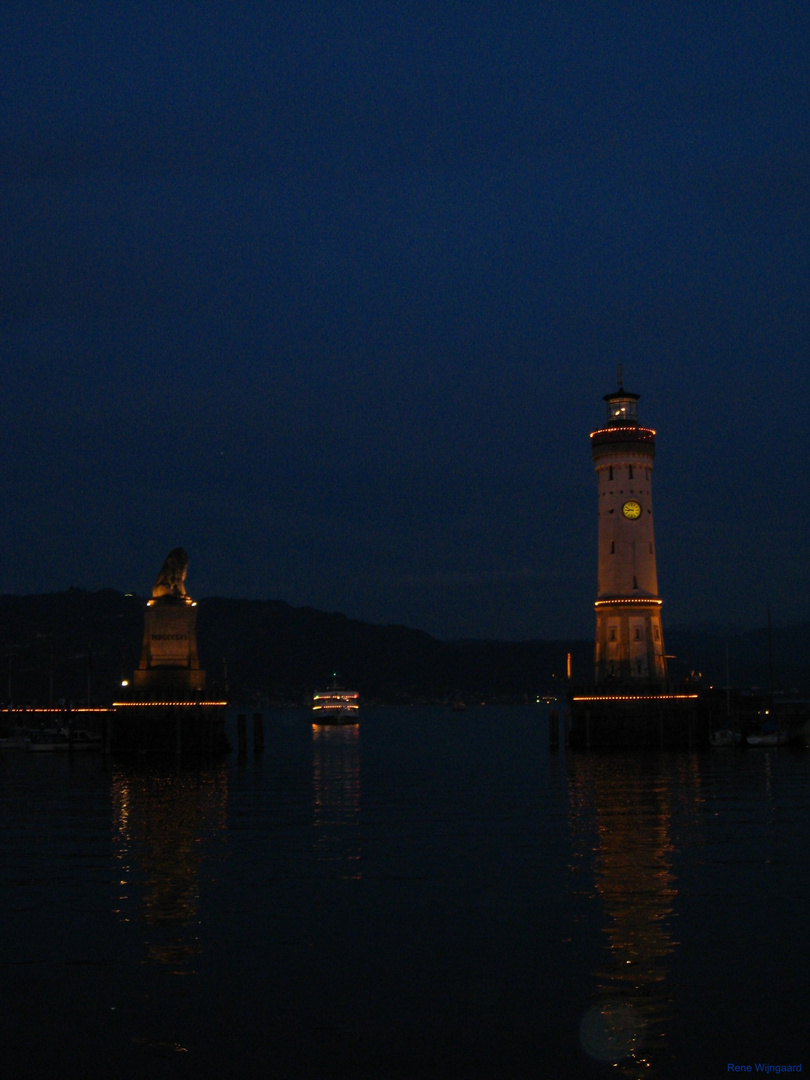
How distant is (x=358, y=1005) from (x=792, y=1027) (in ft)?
23.8

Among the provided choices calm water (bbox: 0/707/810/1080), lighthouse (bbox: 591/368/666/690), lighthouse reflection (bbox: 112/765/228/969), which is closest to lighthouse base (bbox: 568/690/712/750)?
lighthouse (bbox: 591/368/666/690)

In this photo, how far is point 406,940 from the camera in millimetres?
27906

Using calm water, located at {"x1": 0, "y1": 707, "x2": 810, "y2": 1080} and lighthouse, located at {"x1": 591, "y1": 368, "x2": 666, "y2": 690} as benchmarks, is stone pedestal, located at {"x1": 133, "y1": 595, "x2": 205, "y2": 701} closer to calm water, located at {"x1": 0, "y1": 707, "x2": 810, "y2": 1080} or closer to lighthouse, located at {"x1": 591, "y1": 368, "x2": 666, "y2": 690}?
lighthouse, located at {"x1": 591, "y1": 368, "x2": 666, "y2": 690}

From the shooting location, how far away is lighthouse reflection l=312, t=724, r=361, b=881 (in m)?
39.0

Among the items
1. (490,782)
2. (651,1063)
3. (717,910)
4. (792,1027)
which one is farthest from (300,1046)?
(490,782)

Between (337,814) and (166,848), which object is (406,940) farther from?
(337,814)

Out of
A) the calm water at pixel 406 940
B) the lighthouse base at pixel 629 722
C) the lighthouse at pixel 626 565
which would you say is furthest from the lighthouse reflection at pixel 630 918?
the lighthouse at pixel 626 565

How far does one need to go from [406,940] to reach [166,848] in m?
16.0

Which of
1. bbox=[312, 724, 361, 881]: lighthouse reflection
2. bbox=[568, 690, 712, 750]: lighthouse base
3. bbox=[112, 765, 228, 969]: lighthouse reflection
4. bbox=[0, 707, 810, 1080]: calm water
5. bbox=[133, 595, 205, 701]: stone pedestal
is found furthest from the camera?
bbox=[568, 690, 712, 750]: lighthouse base

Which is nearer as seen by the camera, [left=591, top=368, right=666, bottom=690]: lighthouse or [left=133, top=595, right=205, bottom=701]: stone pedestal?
[left=133, top=595, right=205, bottom=701]: stone pedestal

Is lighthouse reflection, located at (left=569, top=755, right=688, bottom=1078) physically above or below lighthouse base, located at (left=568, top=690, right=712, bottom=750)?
below

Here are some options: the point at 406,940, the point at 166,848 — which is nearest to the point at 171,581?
the point at 166,848

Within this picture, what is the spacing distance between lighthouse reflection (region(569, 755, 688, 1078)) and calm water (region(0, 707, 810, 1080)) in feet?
0.26

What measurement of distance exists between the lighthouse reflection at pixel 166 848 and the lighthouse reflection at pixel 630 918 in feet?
27.9
